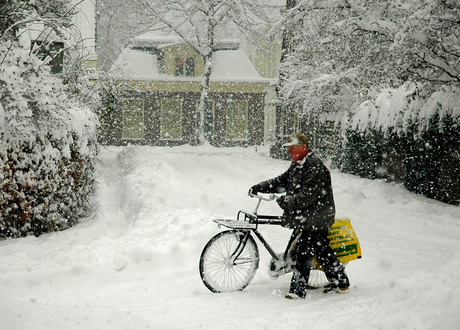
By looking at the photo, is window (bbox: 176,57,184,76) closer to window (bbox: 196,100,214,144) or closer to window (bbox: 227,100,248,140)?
window (bbox: 196,100,214,144)

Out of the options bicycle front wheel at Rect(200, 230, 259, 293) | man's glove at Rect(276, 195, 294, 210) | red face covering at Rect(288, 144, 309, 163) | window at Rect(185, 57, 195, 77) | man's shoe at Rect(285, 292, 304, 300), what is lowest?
man's shoe at Rect(285, 292, 304, 300)

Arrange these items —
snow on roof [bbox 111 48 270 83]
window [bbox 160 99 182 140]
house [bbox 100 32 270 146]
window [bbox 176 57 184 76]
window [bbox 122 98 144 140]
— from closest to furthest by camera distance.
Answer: snow on roof [bbox 111 48 270 83] < house [bbox 100 32 270 146] < window [bbox 122 98 144 140] < window [bbox 160 99 182 140] < window [bbox 176 57 184 76]

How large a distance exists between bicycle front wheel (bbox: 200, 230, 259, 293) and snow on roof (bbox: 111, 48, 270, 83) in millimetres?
27099

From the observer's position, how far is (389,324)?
332cm

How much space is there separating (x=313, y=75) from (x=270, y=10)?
13188mm

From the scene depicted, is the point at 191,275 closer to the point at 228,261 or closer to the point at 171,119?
the point at 228,261

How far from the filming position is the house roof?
30.9 m

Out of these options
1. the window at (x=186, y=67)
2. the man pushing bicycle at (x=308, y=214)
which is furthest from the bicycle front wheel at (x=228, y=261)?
the window at (x=186, y=67)

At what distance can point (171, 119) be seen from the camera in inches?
1241

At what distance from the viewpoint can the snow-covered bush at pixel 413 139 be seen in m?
9.20

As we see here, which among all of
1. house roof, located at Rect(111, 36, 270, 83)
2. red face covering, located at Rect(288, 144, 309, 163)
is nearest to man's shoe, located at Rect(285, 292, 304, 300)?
red face covering, located at Rect(288, 144, 309, 163)

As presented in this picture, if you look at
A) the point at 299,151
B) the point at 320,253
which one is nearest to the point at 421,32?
the point at 299,151

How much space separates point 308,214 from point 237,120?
27736 millimetres

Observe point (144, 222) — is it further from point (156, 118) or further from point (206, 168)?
point (156, 118)
